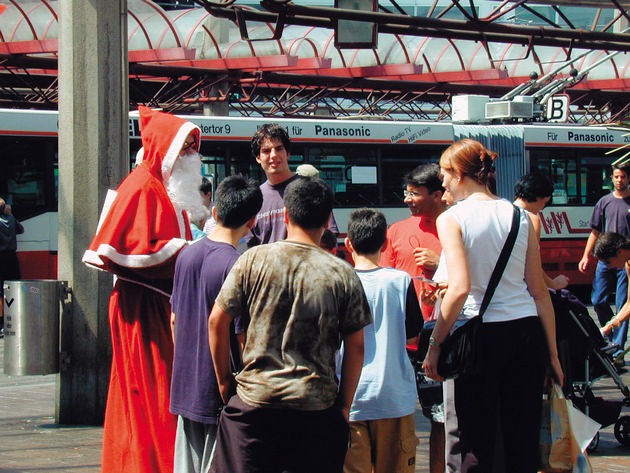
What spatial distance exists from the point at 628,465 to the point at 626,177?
5020 mm

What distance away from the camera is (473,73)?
29.7 m

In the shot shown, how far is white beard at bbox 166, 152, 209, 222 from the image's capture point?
5.80 m

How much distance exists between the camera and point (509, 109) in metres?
20.7

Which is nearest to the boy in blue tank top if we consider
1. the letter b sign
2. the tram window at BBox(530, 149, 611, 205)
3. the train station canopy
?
the train station canopy

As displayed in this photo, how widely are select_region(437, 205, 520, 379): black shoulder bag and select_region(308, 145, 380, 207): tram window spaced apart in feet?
47.7

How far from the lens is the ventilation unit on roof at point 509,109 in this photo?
68.0 feet

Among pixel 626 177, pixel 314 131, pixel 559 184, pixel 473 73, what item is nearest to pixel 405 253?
pixel 626 177

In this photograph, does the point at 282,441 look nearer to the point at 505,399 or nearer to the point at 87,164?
the point at 505,399

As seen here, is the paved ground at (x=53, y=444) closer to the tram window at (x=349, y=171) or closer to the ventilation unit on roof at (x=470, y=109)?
the tram window at (x=349, y=171)

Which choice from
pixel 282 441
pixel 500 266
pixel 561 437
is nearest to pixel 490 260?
pixel 500 266

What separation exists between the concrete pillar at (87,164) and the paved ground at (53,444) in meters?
0.27

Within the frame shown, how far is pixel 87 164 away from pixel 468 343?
354 centimetres

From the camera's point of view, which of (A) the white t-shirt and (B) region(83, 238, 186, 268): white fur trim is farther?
(B) region(83, 238, 186, 268): white fur trim

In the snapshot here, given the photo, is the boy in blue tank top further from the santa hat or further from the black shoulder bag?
the santa hat
